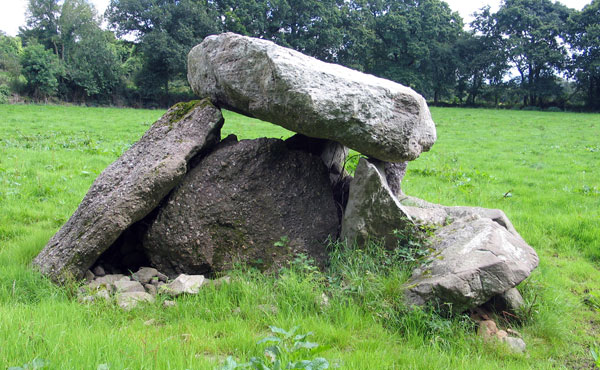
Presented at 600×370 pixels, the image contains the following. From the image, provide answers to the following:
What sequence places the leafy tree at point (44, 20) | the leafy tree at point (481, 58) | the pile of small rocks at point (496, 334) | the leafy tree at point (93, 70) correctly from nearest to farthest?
the pile of small rocks at point (496, 334) < the leafy tree at point (93, 70) < the leafy tree at point (481, 58) < the leafy tree at point (44, 20)

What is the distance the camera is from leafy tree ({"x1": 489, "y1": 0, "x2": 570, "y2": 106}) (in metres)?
47.3

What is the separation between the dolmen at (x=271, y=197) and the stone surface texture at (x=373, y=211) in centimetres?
1

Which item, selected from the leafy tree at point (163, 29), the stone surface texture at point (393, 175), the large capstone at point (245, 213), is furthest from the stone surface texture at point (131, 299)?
the leafy tree at point (163, 29)

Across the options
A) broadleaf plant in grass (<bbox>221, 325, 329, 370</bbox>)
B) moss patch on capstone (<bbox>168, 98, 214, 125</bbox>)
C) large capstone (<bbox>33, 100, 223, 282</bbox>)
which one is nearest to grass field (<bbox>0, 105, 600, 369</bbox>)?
broadleaf plant in grass (<bbox>221, 325, 329, 370</bbox>)

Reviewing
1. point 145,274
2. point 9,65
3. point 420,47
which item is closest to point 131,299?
point 145,274

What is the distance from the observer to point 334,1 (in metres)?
55.2

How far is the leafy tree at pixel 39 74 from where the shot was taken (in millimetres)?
38719

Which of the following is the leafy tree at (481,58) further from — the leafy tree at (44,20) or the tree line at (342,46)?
the leafy tree at (44,20)

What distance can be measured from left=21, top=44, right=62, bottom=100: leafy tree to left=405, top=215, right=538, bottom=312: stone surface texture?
1701 inches

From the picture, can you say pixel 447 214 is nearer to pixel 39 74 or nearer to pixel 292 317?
pixel 292 317

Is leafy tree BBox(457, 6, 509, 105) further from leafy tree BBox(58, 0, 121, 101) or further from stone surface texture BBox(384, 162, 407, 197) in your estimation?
stone surface texture BBox(384, 162, 407, 197)

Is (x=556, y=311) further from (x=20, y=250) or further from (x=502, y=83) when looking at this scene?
(x=502, y=83)

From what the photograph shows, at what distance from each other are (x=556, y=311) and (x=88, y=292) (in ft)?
16.5

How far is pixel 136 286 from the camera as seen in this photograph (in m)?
4.78
